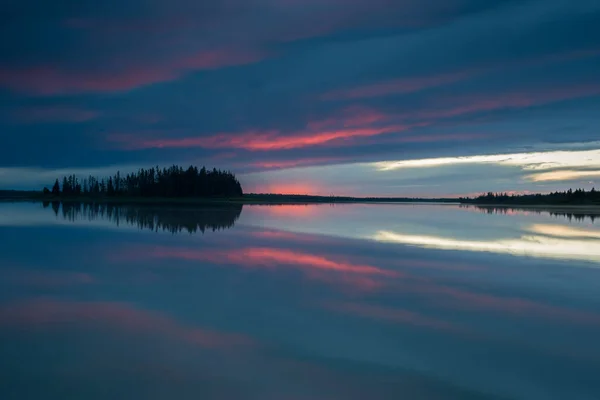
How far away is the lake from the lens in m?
5.73

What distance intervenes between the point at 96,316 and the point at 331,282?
18.8ft

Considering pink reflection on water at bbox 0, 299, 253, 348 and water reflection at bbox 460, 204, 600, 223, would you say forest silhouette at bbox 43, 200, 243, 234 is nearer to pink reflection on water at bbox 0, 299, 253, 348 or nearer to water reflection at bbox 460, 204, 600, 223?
pink reflection on water at bbox 0, 299, 253, 348

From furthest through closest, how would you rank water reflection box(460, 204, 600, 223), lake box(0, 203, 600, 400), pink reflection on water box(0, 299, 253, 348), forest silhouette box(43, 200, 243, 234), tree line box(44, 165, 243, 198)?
tree line box(44, 165, 243, 198) → water reflection box(460, 204, 600, 223) → forest silhouette box(43, 200, 243, 234) → pink reflection on water box(0, 299, 253, 348) → lake box(0, 203, 600, 400)

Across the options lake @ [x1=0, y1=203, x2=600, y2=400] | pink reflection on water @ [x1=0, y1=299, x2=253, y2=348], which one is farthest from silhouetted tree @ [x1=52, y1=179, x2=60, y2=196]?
pink reflection on water @ [x1=0, y1=299, x2=253, y2=348]

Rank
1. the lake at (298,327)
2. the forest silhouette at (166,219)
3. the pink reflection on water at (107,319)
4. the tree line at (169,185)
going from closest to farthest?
the lake at (298,327), the pink reflection on water at (107,319), the forest silhouette at (166,219), the tree line at (169,185)

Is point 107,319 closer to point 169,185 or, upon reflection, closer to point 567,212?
point 567,212

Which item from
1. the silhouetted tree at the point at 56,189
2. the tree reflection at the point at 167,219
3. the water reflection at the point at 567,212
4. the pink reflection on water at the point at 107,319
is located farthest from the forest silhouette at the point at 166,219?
the silhouetted tree at the point at 56,189

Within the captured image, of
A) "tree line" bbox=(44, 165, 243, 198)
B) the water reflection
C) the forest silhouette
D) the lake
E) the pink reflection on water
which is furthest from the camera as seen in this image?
"tree line" bbox=(44, 165, 243, 198)

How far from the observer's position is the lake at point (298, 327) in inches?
226

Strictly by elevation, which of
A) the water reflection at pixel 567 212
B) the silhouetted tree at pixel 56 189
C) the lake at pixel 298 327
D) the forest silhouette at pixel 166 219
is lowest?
the lake at pixel 298 327

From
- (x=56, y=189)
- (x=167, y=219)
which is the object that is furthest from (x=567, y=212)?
(x=56, y=189)

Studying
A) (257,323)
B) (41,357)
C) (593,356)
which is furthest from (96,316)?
(593,356)

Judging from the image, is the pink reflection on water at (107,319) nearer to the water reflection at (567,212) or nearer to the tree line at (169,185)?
the water reflection at (567,212)

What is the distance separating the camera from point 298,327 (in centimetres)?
803
